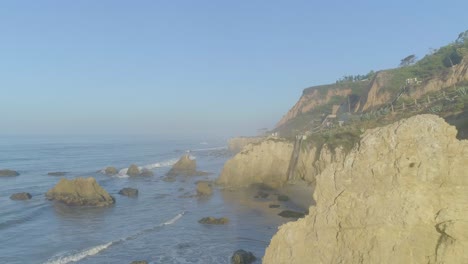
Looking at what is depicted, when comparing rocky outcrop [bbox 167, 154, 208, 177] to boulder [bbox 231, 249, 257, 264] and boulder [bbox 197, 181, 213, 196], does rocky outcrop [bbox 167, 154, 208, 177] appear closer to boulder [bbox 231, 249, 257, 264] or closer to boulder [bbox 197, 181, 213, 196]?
boulder [bbox 197, 181, 213, 196]

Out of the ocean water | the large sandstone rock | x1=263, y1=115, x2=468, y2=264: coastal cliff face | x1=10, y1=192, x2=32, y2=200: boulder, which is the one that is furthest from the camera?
x1=10, y1=192, x2=32, y2=200: boulder

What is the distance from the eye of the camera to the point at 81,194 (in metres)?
43.5

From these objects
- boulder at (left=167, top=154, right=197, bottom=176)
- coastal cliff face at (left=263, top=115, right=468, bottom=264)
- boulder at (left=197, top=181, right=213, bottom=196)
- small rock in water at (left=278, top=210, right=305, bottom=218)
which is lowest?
small rock in water at (left=278, top=210, right=305, bottom=218)

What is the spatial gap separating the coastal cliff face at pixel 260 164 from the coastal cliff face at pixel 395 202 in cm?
3998

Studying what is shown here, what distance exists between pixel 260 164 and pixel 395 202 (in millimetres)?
41920

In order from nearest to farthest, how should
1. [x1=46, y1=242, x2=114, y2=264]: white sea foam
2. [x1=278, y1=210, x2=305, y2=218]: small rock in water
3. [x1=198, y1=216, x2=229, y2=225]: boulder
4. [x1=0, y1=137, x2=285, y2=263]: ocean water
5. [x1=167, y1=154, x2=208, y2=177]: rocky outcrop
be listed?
[x1=46, y1=242, x2=114, y2=264]: white sea foam → [x1=0, y1=137, x2=285, y2=263]: ocean water → [x1=198, y1=216, x2=229, y2=225]: boulder → [x1=278, y1=210, x2=305, y2=218]: small rock in water → [x1=167, y1=154, x2=208, y2=177]: rocky outcrop

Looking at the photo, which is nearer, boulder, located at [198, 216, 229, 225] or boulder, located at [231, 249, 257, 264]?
boulder, located at [231, 249, 257, 264]

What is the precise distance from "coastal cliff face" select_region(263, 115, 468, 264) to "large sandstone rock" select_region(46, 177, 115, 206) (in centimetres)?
3534

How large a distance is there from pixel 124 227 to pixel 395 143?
91.6ft

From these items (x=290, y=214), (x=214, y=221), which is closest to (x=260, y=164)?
(x=290, y=214)

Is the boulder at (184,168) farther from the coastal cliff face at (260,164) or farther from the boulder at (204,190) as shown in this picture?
the boulder at (204,190)

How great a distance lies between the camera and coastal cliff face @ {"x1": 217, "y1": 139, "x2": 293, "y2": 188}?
168 ft

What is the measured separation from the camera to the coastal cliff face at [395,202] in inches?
368

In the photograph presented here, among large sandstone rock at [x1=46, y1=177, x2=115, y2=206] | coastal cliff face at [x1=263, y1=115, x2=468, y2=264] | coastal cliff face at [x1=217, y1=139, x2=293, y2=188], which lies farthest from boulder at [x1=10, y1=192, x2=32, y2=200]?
coastal cliff face at [x1=263, y1=115, x2=468, y2=264]
